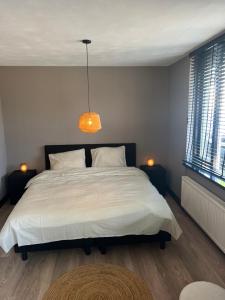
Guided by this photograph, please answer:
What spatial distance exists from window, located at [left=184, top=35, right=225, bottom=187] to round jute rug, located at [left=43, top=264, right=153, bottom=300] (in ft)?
4.64

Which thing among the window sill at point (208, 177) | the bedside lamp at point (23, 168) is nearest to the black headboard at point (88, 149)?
the bedside lamp at point (23, 168)

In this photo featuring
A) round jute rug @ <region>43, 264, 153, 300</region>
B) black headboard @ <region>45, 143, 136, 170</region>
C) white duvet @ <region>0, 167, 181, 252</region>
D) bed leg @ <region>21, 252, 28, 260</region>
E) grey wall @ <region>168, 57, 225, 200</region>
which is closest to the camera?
round jute rug @ <region>43, 264, 153, 300</region>

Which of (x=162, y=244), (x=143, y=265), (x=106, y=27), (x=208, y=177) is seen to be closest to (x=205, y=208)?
(x=208, y=177)

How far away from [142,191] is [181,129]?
1.46 metres

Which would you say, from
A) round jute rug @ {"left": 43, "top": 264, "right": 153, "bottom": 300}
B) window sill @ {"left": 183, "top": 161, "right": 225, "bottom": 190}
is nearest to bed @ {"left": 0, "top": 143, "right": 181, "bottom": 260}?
round jute rug @ {"left": 43, "top": 264, "right": 153, "bottom": 300}

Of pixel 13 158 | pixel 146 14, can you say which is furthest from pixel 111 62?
pixel 13 158

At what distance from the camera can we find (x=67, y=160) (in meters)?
3.81

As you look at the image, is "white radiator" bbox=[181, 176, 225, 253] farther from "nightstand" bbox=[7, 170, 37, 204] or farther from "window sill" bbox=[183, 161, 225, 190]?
"nightstand" bbox=[7, 170, 37, 204]

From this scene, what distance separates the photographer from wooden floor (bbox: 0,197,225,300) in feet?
6.46

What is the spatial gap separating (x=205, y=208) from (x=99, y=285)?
58.4 inches

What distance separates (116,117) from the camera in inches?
165

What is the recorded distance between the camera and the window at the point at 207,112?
252 centimetres

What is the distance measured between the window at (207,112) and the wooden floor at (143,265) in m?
0.84

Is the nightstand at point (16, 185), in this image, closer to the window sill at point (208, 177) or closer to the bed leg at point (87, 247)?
the bed leg at point (87, 247)
